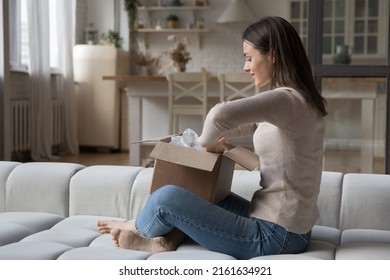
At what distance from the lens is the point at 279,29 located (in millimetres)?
2006

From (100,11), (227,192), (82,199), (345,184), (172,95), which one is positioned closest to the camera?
(227,192)

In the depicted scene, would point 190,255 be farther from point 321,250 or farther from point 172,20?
point 172,20

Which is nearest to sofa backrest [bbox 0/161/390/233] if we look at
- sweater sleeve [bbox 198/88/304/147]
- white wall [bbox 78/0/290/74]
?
sweater sleeve [bbox 198/88/304/147]

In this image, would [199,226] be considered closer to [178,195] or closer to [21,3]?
[178,195]

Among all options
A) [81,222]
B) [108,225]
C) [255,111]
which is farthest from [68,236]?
[255,111]

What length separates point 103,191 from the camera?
8.82 feet

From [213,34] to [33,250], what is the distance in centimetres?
696

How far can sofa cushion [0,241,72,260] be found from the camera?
6.56 feet

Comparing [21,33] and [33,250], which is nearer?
[33,250]

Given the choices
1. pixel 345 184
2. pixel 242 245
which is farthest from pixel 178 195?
pixel 345 184

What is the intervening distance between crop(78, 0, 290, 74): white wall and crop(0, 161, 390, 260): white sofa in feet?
19.3

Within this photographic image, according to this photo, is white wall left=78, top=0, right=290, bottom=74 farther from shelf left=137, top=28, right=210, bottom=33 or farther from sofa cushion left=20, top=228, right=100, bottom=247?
sofa cushion left=20, top=228, right=100, bottom=247

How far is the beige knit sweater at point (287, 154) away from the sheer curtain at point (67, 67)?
19.4 feet
